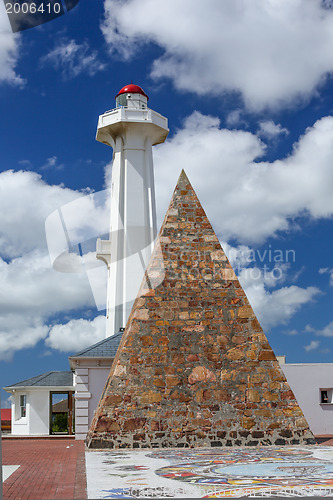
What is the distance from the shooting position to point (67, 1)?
16.6 feet

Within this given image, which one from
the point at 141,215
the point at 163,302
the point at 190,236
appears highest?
the point at 141,215

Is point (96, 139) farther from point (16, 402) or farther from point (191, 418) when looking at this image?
point (191, 418)

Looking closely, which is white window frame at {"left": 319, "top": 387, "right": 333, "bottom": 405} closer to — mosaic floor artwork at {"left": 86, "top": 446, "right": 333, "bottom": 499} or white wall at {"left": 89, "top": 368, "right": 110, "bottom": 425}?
white wall at {"left": 89, "top": 368, "right": 110, "bottom": 425}

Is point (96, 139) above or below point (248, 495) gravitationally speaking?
above

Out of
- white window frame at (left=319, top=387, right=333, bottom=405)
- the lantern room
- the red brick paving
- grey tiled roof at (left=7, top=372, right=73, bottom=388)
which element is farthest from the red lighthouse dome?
the red brick paving

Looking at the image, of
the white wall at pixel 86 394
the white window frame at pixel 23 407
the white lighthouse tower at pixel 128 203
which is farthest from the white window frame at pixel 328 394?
the white window frame at pixel 23 407

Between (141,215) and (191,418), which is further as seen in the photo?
(141,215)

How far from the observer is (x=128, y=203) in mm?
26531

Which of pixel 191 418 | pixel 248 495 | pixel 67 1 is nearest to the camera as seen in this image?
pixel 67 1

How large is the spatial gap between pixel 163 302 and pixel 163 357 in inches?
47.6

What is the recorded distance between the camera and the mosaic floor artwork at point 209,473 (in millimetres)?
6367

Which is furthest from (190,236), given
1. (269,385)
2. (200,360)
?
(269,385)

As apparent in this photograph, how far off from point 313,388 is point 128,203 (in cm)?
1191

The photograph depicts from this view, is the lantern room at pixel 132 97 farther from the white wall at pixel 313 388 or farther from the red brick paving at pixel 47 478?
the red brick paving at pixel 47 478
